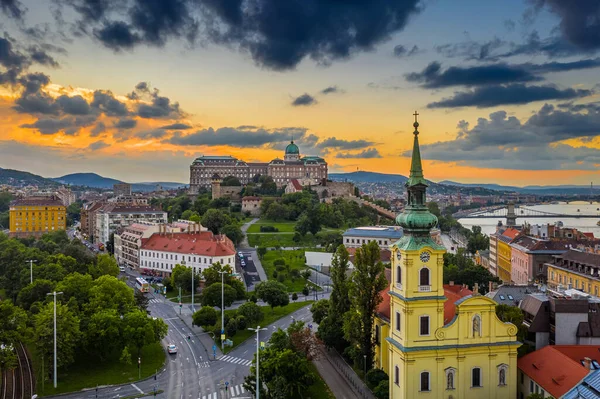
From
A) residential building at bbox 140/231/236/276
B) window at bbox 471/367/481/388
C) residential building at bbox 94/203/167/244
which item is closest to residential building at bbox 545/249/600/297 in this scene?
window at bbox 471/367/481/388

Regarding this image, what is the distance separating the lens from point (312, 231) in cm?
14775

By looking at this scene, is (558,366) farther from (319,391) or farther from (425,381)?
(319,391)

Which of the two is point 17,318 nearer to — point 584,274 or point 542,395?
point 542,395

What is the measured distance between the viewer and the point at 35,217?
565 ft

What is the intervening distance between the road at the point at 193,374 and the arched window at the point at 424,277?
18747 mm

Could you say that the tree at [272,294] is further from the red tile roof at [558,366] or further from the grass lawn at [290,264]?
the red tile roof at [558,366]

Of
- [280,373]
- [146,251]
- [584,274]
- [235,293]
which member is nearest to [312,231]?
[146,251]

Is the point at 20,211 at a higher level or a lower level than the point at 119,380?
higher

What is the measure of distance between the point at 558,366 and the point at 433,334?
356 inches

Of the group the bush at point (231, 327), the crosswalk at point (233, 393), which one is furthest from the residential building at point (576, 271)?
the crosswalk at point (233, 393)

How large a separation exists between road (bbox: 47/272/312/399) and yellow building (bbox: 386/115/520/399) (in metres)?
15.6

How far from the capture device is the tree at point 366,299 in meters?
52.3

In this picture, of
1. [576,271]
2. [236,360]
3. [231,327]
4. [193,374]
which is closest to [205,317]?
[231,327]

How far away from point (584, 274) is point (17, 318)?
228 feet
